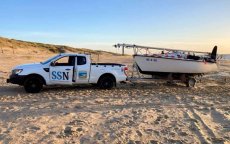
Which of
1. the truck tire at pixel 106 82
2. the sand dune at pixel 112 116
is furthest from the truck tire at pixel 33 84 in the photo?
the truck tire at pixel 106 82

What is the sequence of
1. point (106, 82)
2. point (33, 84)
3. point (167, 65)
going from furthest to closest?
point (167, 65), point (106, 82), point (33, 84)

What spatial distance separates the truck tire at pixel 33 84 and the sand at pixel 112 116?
24 cm

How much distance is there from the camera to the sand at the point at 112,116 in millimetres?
8312

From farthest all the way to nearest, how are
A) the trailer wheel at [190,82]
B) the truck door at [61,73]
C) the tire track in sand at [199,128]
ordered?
the trailer wheel at [190,82]
the truck door at [61,73]
the tire track in sand at [199,128]

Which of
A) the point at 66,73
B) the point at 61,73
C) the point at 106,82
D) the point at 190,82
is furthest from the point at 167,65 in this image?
the point at 61,73

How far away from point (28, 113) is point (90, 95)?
4054 millimetres

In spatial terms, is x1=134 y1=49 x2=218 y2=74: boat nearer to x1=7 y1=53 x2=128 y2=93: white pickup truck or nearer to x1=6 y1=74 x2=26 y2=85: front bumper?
x1=7 y1=53 x2=128 y2=93: white pickup truck

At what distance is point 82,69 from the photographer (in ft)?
51.4

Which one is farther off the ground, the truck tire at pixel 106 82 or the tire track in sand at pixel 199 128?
the truck tire at pixel 106 82

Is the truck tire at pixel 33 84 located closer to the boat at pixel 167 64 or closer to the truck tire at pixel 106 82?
the truck tire at pixel 106 82

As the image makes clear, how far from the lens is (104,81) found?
16234 millimetres

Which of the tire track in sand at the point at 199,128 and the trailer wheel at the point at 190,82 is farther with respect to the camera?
the trailer wheel at the point at 190,82

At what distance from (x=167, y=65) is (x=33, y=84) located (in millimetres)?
6687

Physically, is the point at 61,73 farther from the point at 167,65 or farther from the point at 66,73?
the point at 167,65
